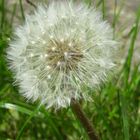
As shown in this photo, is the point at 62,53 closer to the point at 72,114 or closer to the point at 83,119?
the point at 83,119

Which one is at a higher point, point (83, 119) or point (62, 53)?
point (62, 53)

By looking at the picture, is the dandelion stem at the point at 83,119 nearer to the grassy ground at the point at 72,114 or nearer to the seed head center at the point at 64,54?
the seed head center at the point at 64,54

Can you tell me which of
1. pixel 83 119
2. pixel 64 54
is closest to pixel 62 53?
pixel 64 54

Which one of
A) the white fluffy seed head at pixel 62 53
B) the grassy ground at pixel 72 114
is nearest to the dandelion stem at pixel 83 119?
the white fluffy seed head at pixel 62 53

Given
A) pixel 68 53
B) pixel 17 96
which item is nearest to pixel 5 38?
pixel 17 96

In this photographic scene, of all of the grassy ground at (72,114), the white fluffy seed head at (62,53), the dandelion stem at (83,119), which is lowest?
the grassy ground at (72,114)

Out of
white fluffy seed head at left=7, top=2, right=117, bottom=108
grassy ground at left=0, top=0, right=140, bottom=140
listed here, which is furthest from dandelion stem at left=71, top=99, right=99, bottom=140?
grassy ground at left=0, top=0, right=140, bottom=140
